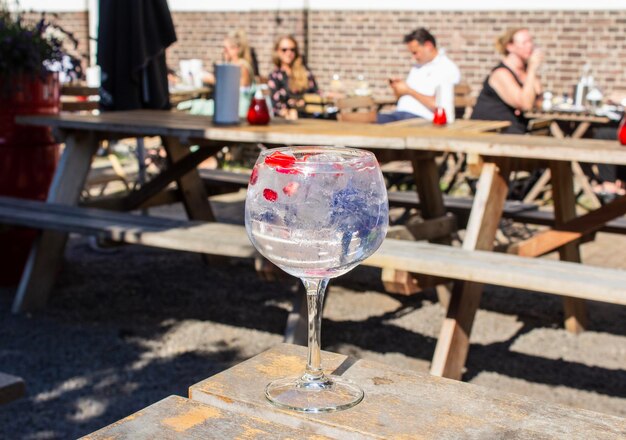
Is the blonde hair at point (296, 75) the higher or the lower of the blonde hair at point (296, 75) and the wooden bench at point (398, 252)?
the higher

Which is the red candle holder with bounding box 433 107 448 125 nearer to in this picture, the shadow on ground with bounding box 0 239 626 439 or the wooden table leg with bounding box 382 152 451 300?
the wooden table leg with bounding box 382 152 451 300

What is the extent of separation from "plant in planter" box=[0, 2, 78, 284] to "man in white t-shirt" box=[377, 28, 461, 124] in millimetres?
2506

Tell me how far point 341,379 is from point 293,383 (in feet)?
0.24

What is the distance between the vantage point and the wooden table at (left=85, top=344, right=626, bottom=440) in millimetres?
1130

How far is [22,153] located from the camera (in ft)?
17.1

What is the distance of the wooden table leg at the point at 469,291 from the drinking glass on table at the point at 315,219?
2.39 metres

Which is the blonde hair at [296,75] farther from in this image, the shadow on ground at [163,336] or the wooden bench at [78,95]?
the shadow on ground at [163,336]

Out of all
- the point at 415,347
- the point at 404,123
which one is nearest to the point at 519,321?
the point at 415,347

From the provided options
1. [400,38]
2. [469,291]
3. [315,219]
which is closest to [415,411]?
[315,219]

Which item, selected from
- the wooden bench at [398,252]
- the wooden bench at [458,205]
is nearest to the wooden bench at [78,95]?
the wooden bench at [458,205]

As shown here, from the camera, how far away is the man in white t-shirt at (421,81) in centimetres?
675

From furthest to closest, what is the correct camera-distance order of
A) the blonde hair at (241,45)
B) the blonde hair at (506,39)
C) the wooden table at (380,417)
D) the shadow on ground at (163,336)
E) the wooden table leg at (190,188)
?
the blonde hair at (241,45), the blonde hair at (506,39), the wooden table leg at (190,188), the shadow on ground at (163,336), the wooden table at (380,417)

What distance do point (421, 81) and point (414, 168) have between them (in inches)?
103

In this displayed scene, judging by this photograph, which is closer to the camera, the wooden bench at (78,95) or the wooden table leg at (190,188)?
the wooden table leg at (190,188)
